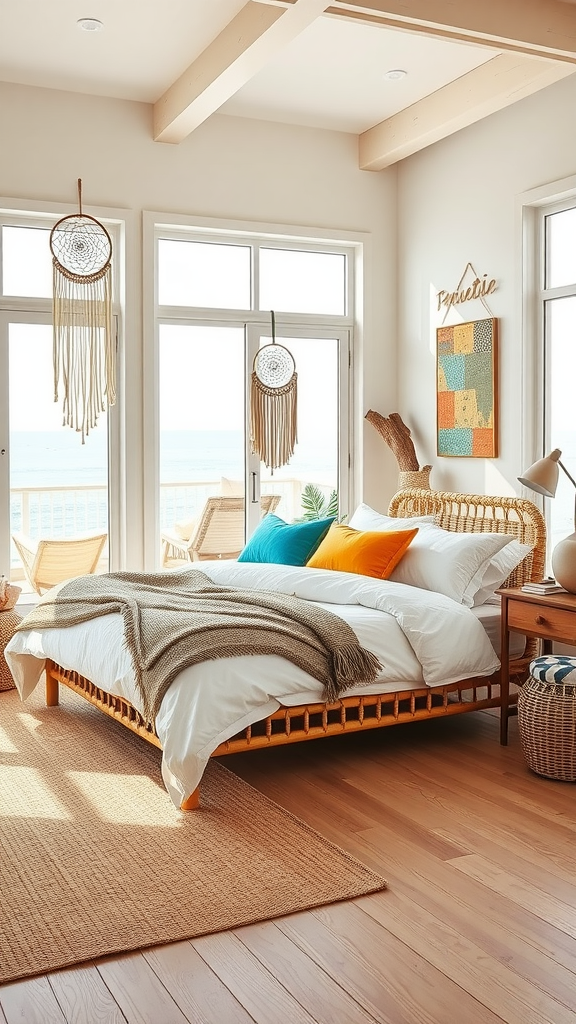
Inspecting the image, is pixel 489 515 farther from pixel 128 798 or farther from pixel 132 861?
pixel 132 861

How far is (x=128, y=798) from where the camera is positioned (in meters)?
3.38

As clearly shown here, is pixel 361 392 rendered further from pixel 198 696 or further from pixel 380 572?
pixel 198 696

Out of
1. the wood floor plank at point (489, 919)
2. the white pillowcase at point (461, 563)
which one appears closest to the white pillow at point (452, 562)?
the white pillowcase at point (461, 563)

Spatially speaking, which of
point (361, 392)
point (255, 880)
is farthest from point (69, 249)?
point (255, 880)

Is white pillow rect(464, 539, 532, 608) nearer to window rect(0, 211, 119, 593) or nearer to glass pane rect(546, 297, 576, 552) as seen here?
glass pane rect(546, 297, 576, 552)

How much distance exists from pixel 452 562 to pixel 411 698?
Result: 0.69 metres

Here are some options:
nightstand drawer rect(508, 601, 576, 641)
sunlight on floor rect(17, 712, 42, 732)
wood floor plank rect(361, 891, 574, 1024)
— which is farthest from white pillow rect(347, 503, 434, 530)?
wood floor plank rect(361, 891, 574, 1024)

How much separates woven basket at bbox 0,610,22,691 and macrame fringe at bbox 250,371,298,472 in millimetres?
1902

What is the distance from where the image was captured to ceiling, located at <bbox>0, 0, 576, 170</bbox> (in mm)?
4191

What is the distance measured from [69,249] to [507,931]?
4.13m

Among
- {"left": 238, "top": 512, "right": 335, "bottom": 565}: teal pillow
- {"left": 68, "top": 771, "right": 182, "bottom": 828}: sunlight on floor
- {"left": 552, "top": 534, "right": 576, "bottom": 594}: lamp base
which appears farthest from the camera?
{"left": 238, "top": 512, "right": 335, "bottom": 565}: teal pillow

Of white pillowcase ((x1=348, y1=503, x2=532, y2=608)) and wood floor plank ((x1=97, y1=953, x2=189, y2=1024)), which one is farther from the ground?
white pillowcase ((x1=348, y1=503, x2=532, y2=608))

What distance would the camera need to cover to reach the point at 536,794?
343cm

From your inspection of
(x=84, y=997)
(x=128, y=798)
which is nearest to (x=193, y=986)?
(x=84, y=997)
